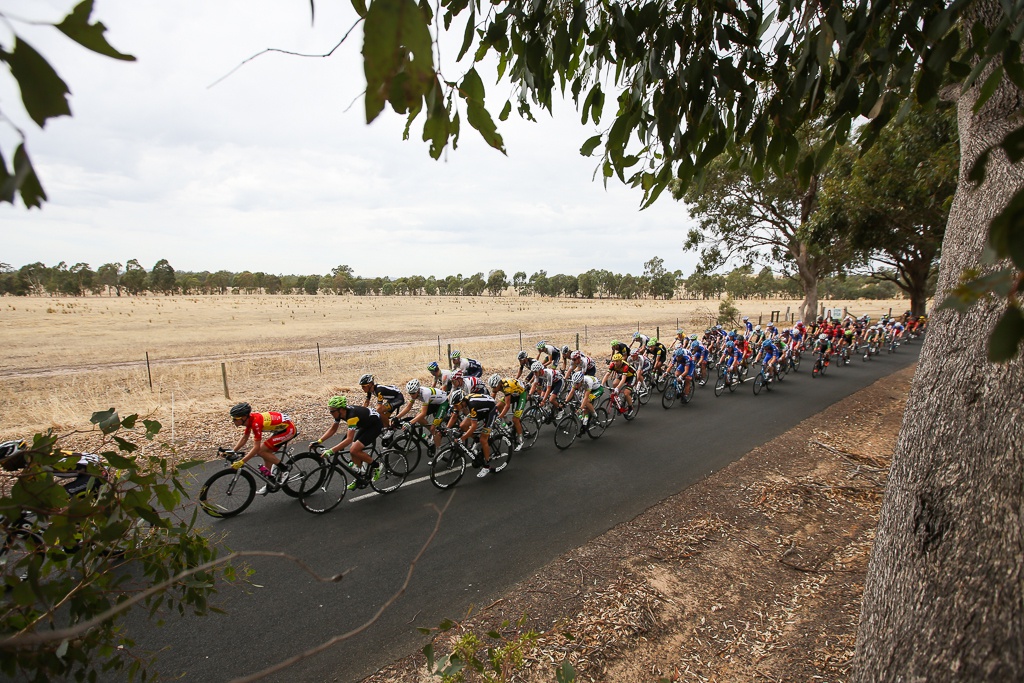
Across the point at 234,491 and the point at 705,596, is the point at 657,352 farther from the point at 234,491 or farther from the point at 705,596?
the point at 234,491

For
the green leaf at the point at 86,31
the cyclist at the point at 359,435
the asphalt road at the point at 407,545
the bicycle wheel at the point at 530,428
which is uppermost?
the green leaf at the point at 86,31

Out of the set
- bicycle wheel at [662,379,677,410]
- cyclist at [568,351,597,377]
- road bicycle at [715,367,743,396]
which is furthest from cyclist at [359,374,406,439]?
road bicycle at [715,367,743,396]

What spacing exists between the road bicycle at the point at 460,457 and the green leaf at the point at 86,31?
23.4 ft

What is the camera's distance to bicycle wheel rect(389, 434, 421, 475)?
26.3 feet

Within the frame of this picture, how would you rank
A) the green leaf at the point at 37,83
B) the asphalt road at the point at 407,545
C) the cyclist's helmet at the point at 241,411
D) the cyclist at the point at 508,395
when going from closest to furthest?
the green leaf at the point at 37,83 < the asphalt road at the point at 407,545 < the cyclist's helmet at the point at 241,411 < the cyclist at the point at 508,395

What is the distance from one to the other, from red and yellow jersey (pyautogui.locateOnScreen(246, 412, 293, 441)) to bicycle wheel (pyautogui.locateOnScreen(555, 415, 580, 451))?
5136 millimetres

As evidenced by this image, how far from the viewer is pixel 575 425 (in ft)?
34.1

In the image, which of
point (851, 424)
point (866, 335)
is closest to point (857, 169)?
point (851, 424)

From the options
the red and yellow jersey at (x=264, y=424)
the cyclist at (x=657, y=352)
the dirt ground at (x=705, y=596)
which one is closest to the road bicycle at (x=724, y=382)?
the cyclist at (x=657, y=352)

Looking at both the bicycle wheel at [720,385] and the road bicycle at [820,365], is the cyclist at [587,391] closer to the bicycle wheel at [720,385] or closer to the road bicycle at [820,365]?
the bicycle wheel at [720,385]

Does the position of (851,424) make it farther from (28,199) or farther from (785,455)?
(28,199)

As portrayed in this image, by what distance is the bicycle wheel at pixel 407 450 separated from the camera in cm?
801

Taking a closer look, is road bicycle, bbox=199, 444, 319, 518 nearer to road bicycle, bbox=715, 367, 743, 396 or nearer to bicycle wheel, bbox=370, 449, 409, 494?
bicycle wheel, bbox=370, 449, 409, 494

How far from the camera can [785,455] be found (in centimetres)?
873
